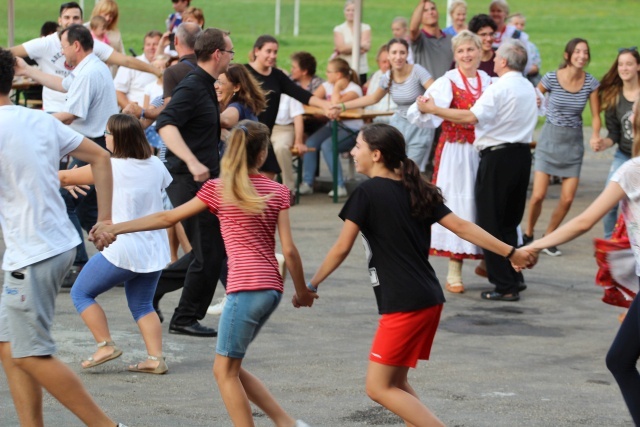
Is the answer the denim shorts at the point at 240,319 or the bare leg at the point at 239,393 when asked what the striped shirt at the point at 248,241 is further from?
the bare leg at the point at 239,393

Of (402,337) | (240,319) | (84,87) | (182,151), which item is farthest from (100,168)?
(84,87)

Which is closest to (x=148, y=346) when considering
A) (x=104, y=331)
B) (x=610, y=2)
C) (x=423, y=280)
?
(x=104, y=331)

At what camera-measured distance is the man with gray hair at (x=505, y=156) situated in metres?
9.12

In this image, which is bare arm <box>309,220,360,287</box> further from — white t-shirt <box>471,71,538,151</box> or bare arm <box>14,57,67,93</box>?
bare arm <box>14,57,67,93</box>

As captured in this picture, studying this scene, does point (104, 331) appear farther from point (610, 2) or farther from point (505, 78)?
point (610, 2)

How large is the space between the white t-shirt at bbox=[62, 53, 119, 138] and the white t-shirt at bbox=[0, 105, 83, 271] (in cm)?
380

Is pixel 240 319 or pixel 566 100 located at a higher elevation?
pixel 566 100

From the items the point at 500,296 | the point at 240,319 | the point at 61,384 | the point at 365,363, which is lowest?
the point at 500,296

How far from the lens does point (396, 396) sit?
5.18 meters

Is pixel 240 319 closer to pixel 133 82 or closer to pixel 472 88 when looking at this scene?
pixel 472 88

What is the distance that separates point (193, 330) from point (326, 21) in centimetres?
4387

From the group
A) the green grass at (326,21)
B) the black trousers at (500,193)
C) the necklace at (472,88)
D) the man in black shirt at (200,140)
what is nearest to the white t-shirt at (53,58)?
the man in black shirt at (200,140)

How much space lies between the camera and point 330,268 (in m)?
5.35

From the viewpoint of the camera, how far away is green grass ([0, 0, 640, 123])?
1059 inches
